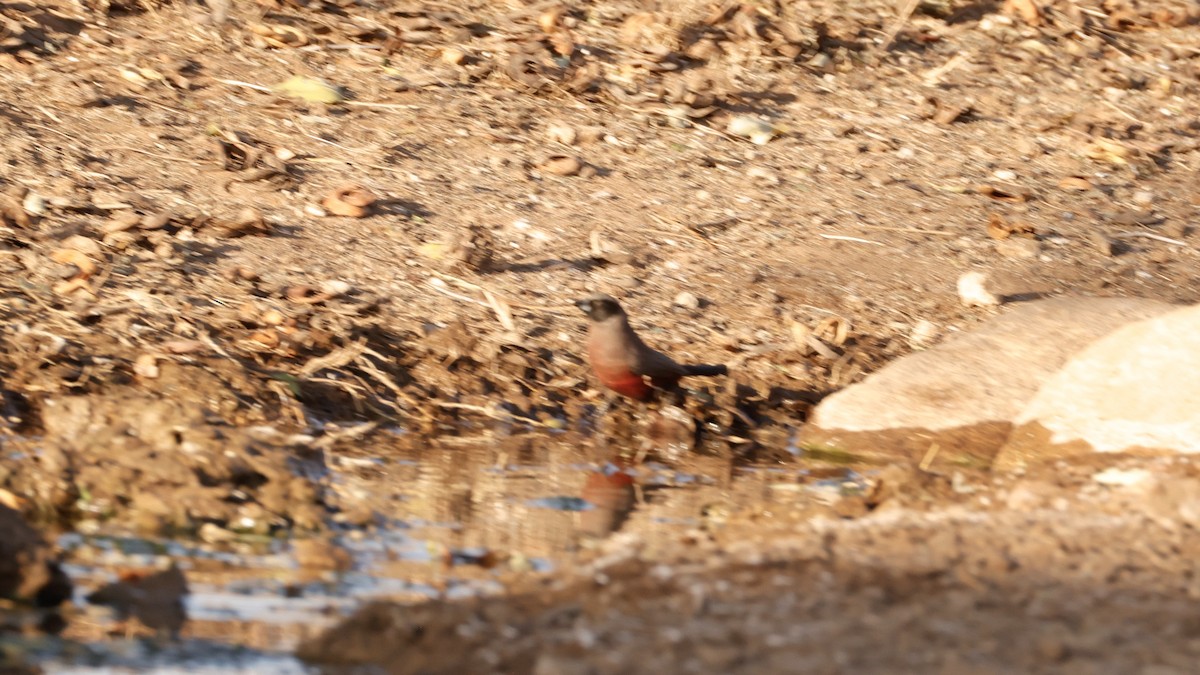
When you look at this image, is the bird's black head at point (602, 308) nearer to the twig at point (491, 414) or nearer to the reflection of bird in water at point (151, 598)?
the twig at point (491, 414)

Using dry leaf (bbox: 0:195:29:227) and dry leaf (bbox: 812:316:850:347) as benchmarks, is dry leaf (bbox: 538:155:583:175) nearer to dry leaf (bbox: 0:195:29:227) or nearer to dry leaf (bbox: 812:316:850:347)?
dry leaf (bbox: 812:316:850:347)

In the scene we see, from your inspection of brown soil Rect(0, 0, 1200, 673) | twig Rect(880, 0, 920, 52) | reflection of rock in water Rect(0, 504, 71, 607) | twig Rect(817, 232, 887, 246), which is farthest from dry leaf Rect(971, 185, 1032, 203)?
reflection of rock in water Rect(0, 504, 71, 607)

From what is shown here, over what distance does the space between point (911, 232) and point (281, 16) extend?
3.83m

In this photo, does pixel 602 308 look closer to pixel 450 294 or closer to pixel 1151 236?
pixel 450 294

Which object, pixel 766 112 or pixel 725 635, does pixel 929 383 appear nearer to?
pixel 725 635

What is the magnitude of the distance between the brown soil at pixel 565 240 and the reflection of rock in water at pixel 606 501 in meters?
0.04

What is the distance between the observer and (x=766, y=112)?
Answer: 28.5 feet

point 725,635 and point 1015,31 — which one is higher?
point 725,635

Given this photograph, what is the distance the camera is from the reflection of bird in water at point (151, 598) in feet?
12.5

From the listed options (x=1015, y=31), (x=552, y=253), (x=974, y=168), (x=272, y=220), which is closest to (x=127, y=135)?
(x=272, y=220)

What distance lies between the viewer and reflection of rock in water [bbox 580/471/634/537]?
15.5 ft

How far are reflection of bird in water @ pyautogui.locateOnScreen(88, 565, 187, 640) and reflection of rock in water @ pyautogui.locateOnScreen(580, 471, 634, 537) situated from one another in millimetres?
1264

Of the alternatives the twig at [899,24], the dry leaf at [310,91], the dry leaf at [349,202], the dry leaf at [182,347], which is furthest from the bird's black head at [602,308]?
the twig at [899,24]

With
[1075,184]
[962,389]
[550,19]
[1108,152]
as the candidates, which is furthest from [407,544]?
[1108,152]
